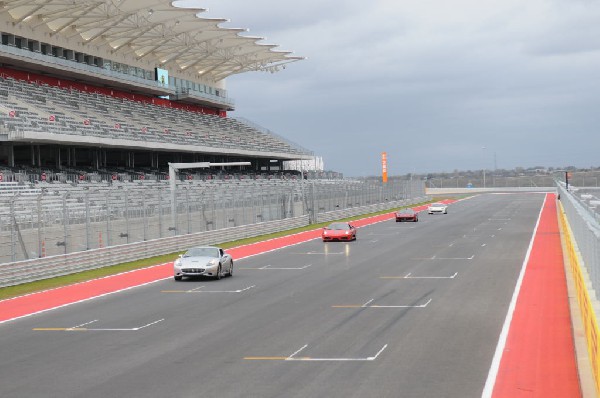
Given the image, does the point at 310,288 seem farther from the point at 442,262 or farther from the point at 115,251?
the point at 115,251

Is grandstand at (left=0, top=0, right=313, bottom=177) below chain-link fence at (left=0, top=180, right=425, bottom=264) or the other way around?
the other way around

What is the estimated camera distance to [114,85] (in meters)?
77.3

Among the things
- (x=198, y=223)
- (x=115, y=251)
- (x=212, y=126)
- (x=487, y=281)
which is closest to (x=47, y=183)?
(x=198, y=223)

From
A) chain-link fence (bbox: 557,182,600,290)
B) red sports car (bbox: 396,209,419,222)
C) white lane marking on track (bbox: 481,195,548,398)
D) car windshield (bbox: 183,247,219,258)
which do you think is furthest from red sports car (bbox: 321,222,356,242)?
white lane marking on track (bbox: 481,195,548,398)

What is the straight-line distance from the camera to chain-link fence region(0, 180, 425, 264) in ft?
93.9

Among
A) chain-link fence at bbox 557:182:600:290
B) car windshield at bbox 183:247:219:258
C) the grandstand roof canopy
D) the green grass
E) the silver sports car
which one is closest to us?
chain-link fence at bbox 557:182:600:290

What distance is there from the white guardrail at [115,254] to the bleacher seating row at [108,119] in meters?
14.4

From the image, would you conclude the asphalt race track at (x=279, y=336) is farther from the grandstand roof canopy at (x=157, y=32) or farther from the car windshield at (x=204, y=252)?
the grandstand roof canopy at (x=157, y=32)

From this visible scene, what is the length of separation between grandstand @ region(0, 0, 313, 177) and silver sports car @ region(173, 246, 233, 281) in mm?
21129

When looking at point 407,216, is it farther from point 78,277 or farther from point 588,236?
point 588,236

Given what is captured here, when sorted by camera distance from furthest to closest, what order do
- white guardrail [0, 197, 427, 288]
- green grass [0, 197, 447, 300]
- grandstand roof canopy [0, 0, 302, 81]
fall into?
grandstand roof canopy [0, 0, 302, 81]
white guardrail [0, 197, 427, 288]
green grass [0, 197, 447, 300]

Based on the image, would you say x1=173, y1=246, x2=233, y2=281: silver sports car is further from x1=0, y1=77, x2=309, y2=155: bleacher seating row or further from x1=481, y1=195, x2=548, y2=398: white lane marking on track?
x1=0, y1=77, x2=309, y2=155: bleacher seating row

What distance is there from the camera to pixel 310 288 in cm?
2492

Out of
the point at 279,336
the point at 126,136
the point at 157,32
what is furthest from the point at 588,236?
the point at 157,32
